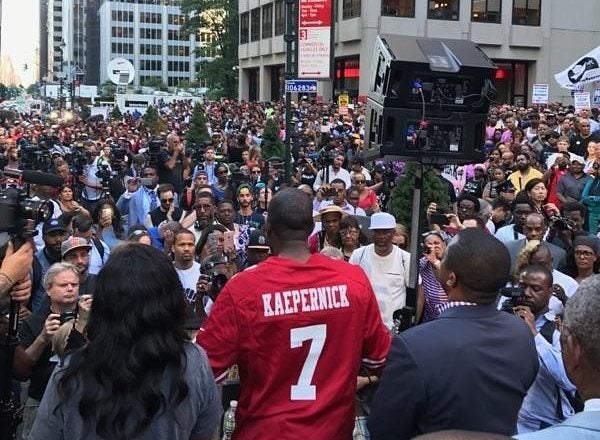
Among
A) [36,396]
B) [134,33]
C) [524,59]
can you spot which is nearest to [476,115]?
[36,396]

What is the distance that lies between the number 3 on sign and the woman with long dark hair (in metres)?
0.56

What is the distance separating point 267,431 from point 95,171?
10202mm

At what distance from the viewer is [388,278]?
6219 mm

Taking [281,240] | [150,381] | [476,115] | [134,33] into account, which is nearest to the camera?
[150,381]

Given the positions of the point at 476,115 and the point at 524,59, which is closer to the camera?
the point at 476,115

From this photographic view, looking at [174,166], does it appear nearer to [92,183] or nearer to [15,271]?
[92,183]

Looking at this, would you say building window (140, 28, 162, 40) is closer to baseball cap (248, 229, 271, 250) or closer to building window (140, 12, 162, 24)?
building window (140, 12, 162, 24)

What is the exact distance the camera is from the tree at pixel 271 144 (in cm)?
1723

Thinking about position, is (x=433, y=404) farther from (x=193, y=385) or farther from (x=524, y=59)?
(x=524, y=59)

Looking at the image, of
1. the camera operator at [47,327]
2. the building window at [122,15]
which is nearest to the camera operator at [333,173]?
the camera operator at [47,327]

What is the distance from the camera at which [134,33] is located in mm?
148875

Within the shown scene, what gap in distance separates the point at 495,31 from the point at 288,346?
1638 inches

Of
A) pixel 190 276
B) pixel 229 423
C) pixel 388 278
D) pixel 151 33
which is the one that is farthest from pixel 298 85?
pixel 151 33

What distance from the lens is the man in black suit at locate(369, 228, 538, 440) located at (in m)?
2.74
